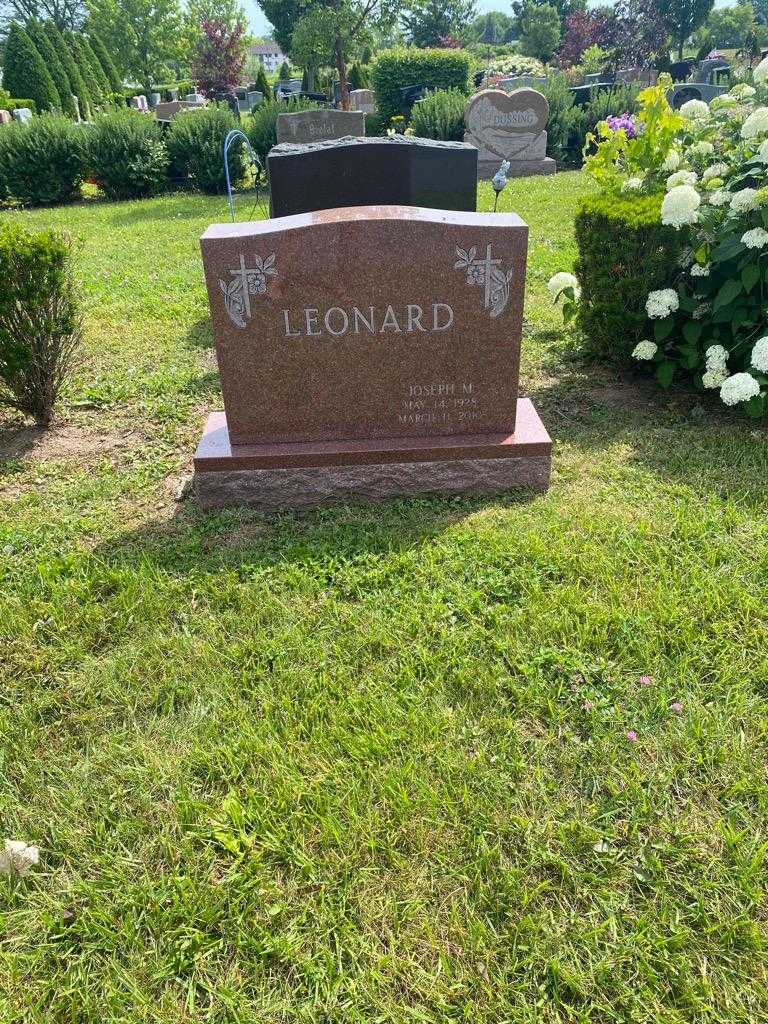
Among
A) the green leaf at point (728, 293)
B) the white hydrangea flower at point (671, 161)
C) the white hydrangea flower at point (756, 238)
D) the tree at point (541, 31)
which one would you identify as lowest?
the green leaf at point (728, 293)

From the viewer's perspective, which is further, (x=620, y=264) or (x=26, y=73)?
(x=26, y=73)

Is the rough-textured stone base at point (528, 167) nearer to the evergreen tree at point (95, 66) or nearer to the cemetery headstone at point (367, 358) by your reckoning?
the cemetery headstone at point (367, 358)

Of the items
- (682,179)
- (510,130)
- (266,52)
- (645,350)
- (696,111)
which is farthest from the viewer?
(266,52)

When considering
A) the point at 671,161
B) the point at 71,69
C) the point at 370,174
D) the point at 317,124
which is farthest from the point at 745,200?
the point at 71,69

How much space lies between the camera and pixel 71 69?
25.4 m

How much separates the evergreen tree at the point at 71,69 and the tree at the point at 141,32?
18.9 meters

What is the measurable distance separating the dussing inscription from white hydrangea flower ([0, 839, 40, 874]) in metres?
2.46

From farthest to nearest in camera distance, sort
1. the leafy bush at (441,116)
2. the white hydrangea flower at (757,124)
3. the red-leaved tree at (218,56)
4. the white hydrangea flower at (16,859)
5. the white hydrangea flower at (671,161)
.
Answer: the red-leaved tree at (218,56) < the leafy bush at (441,116) < the white hydrangea flower at (671,161) < the white hydrangea flower at (757,124) < the white hydrangea flower at (16,859)

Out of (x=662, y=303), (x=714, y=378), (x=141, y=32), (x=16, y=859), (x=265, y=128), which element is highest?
(x=141, y=32)

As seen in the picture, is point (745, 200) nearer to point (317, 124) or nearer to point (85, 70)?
point (317, 124)

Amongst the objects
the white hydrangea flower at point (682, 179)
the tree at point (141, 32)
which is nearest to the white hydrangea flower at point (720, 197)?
the white hydrangea flower at point (682, 179)

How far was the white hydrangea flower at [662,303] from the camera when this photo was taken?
14.8ft

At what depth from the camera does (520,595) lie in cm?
304

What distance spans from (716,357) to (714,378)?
5.4 inches
